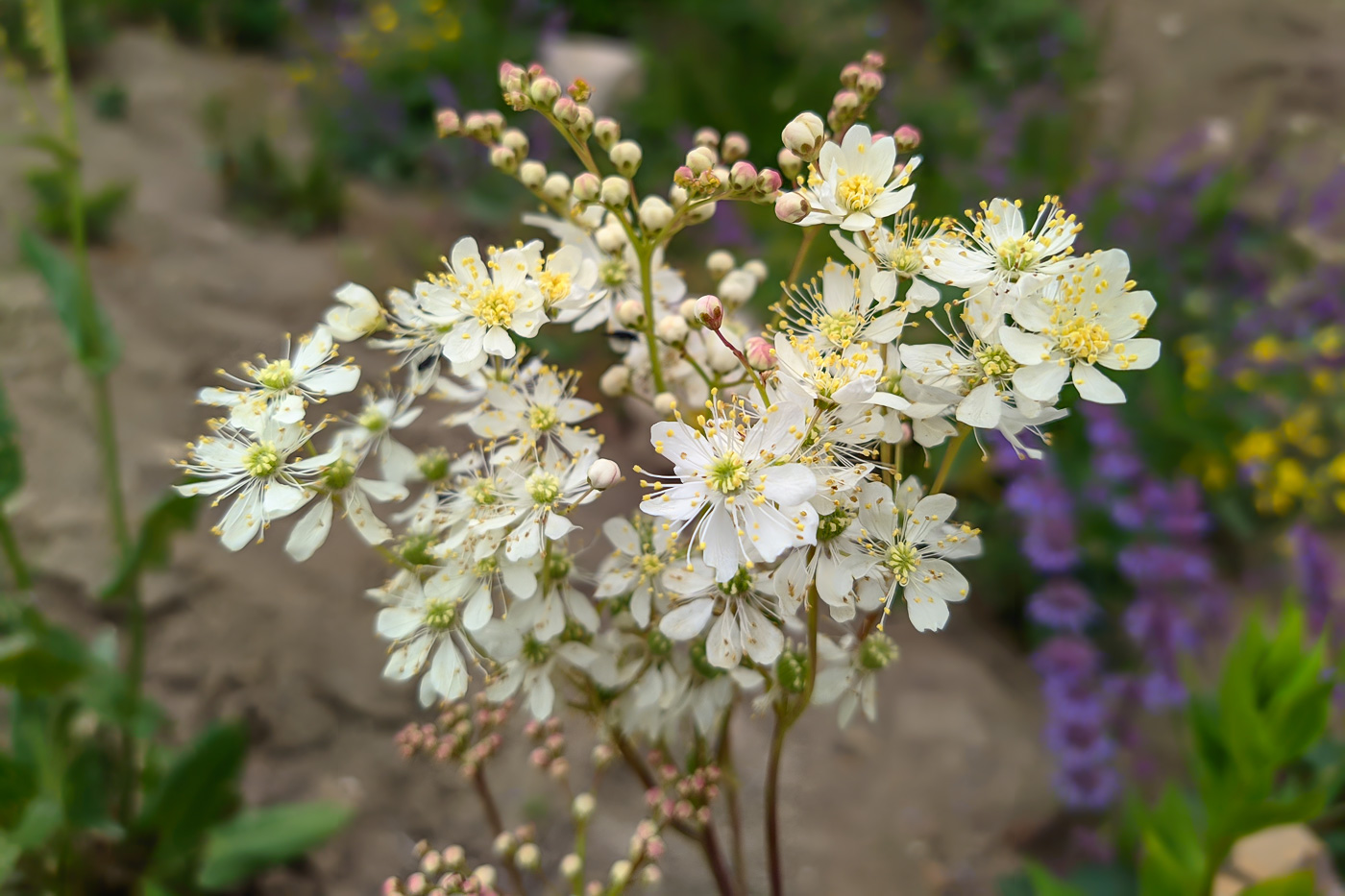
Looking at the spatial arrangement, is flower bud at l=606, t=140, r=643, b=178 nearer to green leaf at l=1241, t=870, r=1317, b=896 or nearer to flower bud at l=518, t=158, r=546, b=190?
flower bud at l=518, t=158, r=546, b=190

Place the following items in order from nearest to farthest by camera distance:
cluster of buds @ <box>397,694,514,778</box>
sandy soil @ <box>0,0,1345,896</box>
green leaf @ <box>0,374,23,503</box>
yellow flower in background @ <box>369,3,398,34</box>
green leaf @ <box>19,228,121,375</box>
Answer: cluster of buds @ <box>397,694,514,778</box> → green leaf @ <box>0,374,23,503</box> → green leaf @ <box>19,228,121,375</box> → sandy soil @ <box>0,0,1345,896</box> → yellow flower in background @ <box>369,3,398,34</box>

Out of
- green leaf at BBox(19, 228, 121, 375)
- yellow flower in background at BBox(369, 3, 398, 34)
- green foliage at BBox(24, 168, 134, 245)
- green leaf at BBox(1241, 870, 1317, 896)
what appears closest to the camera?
green leaf at BBox(1241, 870, 1317, 896)

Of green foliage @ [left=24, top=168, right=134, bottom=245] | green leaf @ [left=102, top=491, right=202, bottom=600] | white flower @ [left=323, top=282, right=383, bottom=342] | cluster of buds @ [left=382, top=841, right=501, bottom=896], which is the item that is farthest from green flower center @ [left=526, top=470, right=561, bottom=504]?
green foliage @ [left=24, top=168, right=134, bottom=245]

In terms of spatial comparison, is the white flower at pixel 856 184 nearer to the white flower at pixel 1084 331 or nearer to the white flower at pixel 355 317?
the white flower at pixel 1084 331

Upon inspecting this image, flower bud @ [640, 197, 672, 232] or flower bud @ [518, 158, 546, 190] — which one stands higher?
flower bud @ [518, 158, 546, 190]

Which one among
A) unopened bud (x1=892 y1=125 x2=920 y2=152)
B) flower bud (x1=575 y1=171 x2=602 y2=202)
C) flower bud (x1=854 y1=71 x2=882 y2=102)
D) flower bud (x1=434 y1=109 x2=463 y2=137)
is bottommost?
flower bud (x1=575 y1=171 x2=602 y2=202)

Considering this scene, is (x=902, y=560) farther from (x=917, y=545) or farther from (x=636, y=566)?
(x=636, y=566)

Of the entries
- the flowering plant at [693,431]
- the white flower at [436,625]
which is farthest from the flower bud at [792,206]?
the white flower at [436,625]
